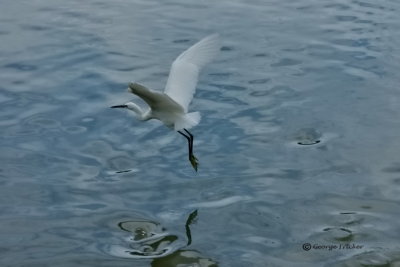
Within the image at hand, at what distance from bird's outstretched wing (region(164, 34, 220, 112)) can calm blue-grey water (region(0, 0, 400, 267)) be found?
0.78 metres

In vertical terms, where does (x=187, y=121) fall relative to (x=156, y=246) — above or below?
above

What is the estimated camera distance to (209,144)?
767 cm

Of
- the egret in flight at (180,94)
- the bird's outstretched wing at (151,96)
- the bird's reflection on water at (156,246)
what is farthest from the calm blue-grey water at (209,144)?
the bird's outstretched wing at (151,96)

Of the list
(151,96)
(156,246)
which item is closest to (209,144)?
Result: (151,96)

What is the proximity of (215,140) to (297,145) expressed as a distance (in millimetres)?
783

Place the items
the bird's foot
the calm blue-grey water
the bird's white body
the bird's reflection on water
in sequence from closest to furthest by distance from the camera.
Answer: the bird's reflection on water
the calm blue-grey water
the bird's white body
the bird's foot

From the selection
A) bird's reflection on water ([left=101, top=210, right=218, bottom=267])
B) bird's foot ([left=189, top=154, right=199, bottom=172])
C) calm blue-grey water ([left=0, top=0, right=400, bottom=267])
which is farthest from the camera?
bird's foot ([left=189, top=154, right=199, bottom=172])

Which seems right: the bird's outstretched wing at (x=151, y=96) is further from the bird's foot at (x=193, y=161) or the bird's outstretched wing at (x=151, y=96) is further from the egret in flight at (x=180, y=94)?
the bird's foot at (x=193, y=161)

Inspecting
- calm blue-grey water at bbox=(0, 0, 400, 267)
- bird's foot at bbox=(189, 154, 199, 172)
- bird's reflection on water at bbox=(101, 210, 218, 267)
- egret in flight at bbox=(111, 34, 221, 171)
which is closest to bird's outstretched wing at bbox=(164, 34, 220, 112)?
egret in flight at bbox=(111, 34, 221, 171)

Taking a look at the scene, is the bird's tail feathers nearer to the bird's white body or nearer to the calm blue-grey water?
the bird's white body

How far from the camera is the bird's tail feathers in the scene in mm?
6426

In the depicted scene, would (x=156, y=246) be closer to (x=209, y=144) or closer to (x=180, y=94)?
(x=180, y=94)

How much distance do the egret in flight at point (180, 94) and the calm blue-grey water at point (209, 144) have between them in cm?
58

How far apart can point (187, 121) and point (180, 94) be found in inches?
16.3
